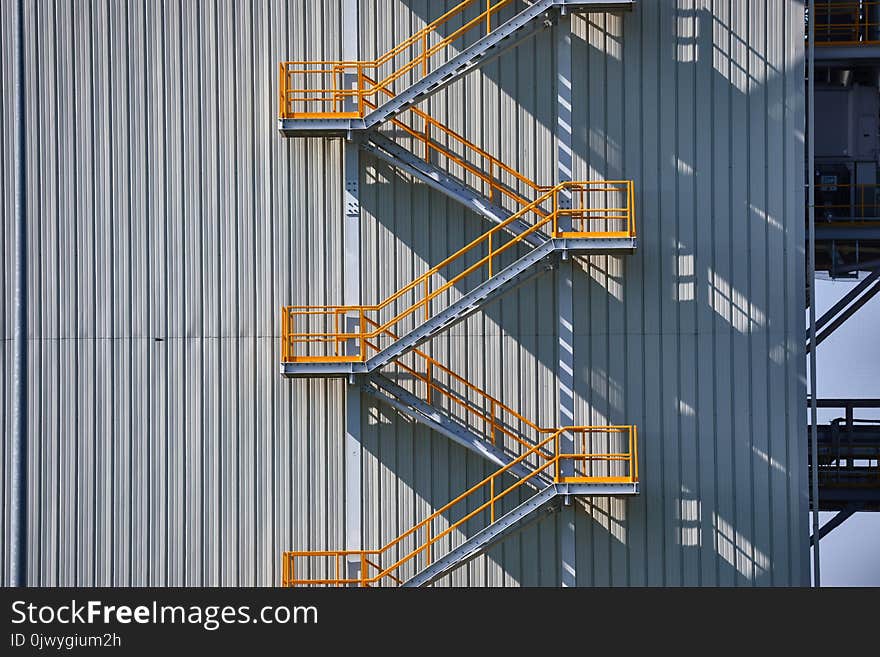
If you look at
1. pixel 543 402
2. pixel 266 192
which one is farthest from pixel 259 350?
pixel 543 402

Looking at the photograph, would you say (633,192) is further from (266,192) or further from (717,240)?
(266,192)

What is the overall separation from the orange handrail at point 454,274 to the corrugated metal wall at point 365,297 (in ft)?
1.48

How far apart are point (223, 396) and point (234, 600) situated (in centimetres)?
635

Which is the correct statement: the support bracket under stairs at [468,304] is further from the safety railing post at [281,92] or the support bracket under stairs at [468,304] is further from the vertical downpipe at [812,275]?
the safety railing post at [281,92]

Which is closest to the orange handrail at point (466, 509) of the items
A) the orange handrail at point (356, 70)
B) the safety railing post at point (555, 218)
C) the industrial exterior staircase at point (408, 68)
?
the safety railing post at point (555, 218)

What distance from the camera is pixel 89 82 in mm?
27500

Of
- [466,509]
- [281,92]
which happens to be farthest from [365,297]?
[466,509]

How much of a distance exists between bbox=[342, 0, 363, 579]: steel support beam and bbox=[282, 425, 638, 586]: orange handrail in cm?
47

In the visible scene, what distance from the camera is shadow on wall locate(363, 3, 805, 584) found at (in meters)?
26.7

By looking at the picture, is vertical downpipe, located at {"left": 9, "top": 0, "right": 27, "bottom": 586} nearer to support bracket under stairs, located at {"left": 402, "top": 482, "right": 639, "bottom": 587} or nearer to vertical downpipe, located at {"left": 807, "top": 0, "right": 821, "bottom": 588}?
support bracket under stairs, located at {"left": 402, "top": 482, "right": 639, "bottom": 587}

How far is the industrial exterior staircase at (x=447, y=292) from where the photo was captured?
25.8 meters

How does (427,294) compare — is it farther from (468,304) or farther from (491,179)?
(491,179)

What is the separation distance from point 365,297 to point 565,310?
13.5 feet

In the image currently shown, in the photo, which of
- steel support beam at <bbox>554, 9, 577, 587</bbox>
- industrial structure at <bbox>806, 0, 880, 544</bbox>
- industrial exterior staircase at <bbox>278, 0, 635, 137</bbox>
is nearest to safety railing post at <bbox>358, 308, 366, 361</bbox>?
industrial exterior staircase at <bbox>278, 0, 635, 137</bbox>
